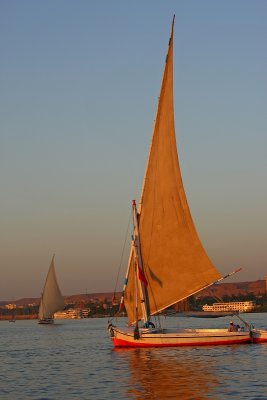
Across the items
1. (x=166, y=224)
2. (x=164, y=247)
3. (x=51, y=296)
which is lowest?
(x=164, y=247)

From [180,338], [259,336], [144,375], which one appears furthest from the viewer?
[259,336]

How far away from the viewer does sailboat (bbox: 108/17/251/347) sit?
47.1 metres

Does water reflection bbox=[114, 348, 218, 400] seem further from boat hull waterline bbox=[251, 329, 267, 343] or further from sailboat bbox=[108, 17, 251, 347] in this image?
boat hull waterline bbox=[251, 329, 267, 343]

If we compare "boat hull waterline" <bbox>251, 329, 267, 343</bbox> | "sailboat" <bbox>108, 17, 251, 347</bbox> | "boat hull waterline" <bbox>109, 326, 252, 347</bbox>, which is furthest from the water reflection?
"boat hull waterline" <bbox>251, 329, 267, 343</bbox>

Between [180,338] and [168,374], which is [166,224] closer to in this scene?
[180,338]

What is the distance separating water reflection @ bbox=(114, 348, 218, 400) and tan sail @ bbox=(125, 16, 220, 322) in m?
4.03

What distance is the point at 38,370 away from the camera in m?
40.9

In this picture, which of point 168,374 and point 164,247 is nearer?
point 168,374

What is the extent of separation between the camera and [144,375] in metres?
35.0

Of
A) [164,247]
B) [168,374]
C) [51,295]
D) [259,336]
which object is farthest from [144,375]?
[51,295]

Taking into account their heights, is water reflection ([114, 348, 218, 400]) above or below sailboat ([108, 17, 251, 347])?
below

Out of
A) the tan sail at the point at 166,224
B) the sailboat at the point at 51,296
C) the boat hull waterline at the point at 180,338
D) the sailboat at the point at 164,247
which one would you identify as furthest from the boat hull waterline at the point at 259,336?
the sailboat at the point at 51,296

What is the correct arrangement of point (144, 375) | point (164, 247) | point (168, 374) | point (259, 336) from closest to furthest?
1. point (168, 374)
2. point (144, 375)
3. point (164, 247)
4. point (259, 336)

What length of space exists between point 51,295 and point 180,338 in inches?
3275
